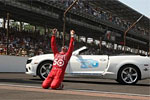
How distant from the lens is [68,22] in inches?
1206

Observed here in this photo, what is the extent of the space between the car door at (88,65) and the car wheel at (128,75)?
61 cm

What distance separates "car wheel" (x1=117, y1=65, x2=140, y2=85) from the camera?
10.7 meters

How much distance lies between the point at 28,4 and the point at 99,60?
52.1 ft

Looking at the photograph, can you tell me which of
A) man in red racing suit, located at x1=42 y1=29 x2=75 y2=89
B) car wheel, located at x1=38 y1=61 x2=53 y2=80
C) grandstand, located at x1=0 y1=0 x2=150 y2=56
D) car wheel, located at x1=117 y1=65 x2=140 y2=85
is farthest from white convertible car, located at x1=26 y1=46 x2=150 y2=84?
grandstand, located at x1=0 y1=0 x2=150 y2=56

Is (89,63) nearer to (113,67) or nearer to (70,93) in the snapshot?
(113,67)

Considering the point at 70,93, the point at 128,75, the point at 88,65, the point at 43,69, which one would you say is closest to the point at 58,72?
the point at 70,93

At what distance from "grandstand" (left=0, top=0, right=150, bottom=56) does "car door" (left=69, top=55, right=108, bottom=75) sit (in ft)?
22.6

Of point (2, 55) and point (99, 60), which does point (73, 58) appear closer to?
point (99, 60)

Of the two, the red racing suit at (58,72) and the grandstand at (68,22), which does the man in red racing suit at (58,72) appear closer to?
the red racing suit at (58,72)

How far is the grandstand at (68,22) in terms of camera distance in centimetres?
2145

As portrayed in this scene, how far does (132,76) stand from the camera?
Answer: 1071 cm

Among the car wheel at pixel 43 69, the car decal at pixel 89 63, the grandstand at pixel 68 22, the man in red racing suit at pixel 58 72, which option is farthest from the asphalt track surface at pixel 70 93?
the grandstand at pixel 68 22

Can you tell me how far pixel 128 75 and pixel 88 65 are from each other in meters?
1.38

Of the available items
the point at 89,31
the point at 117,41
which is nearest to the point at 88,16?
the point at 89,31
